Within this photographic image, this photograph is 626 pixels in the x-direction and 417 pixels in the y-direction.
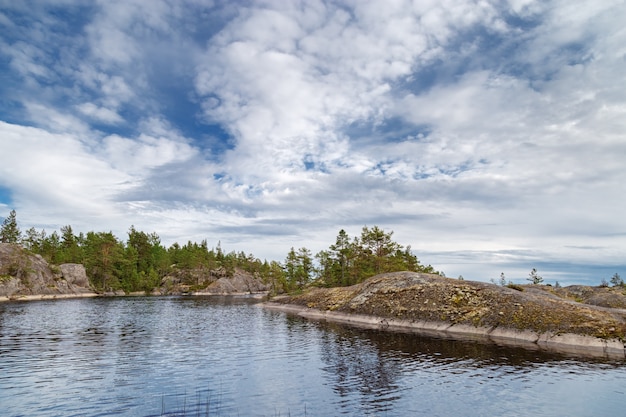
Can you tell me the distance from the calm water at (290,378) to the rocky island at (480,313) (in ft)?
30.0

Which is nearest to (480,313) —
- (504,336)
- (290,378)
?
(504,336)

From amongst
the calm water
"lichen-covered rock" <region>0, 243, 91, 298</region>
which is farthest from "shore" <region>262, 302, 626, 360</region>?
"lichen-covered rock" <region>0, 243, 91, 298</region>

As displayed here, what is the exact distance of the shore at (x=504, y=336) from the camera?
42.5m

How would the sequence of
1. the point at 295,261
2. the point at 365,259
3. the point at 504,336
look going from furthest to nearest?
the point at 295,261 < the point at 365,259 < the point at 504,336

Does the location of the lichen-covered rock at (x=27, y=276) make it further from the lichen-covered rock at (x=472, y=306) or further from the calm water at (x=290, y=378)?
the lichen-covered rock at (x=472, y=306)

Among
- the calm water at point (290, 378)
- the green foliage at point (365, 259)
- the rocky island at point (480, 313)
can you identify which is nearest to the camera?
the calm water at point (290, 378)

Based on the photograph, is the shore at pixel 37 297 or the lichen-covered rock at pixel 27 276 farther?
the lichen-covered rock at pixel 27 276

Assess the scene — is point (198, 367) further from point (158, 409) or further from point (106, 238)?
point (106, 238)

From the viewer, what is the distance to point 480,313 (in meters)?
57.2

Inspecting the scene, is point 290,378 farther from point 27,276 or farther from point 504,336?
point 27,276

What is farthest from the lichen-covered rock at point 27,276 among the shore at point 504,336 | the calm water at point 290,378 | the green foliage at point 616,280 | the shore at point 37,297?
the green foliage at point 616,280

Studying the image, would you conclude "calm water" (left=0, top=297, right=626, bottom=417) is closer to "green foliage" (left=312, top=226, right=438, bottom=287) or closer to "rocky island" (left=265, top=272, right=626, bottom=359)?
"rocky island" (left=265, top=272, right=626, bottom=359)

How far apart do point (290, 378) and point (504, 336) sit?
3766 cm

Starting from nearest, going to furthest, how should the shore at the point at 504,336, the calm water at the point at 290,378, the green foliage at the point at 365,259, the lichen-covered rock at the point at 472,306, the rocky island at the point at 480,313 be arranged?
1. the calm water at the point at 290,378
2. the shore at the point at 504,336
3. the rocky island at the point at 480,313
4. the lichen-covered rock at the point at 472,306
5. the green foliage at the point at 365,259
